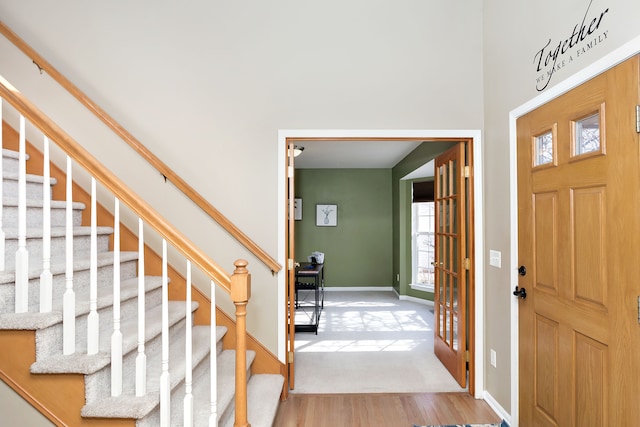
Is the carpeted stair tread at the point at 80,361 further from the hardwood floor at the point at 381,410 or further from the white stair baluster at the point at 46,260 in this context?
the hardwood floor at the point at 381,410

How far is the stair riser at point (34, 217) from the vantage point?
2010mm

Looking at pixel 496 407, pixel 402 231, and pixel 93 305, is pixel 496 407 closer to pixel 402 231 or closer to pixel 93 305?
pixel 93 305

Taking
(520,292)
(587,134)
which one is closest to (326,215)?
(520,292)

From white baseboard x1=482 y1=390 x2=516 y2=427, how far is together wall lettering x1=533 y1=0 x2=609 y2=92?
7.03 feet

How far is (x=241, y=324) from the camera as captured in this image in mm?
1694

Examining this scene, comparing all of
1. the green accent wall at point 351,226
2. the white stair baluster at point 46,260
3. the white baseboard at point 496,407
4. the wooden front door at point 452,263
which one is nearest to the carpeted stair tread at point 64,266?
the white stair baluster at point 46,260

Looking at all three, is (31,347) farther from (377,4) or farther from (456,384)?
(377,4)

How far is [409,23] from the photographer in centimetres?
276

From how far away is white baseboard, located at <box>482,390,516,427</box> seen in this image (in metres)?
2.35

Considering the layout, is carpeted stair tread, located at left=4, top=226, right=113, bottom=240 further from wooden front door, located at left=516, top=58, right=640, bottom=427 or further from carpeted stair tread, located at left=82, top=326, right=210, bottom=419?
wooden front door, located at left=516, top=58, right=640, bottom=427

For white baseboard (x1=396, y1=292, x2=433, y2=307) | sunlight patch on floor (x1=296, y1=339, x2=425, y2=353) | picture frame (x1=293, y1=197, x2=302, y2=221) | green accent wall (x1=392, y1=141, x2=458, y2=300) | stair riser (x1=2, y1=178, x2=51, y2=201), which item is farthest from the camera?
picture frame (x1=293, y1=197, x2=302, y2=221)

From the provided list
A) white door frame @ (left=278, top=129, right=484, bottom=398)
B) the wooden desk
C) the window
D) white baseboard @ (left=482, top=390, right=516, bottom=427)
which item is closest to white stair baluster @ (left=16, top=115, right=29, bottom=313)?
white door frame @ (left=278, top=129, right=484, bottom=398)

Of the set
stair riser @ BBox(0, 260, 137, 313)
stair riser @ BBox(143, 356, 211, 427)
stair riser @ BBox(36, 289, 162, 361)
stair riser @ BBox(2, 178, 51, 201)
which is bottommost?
stair riser @ BBox(143, 356, 211, 427)

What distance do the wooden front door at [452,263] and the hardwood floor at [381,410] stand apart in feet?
1.02
